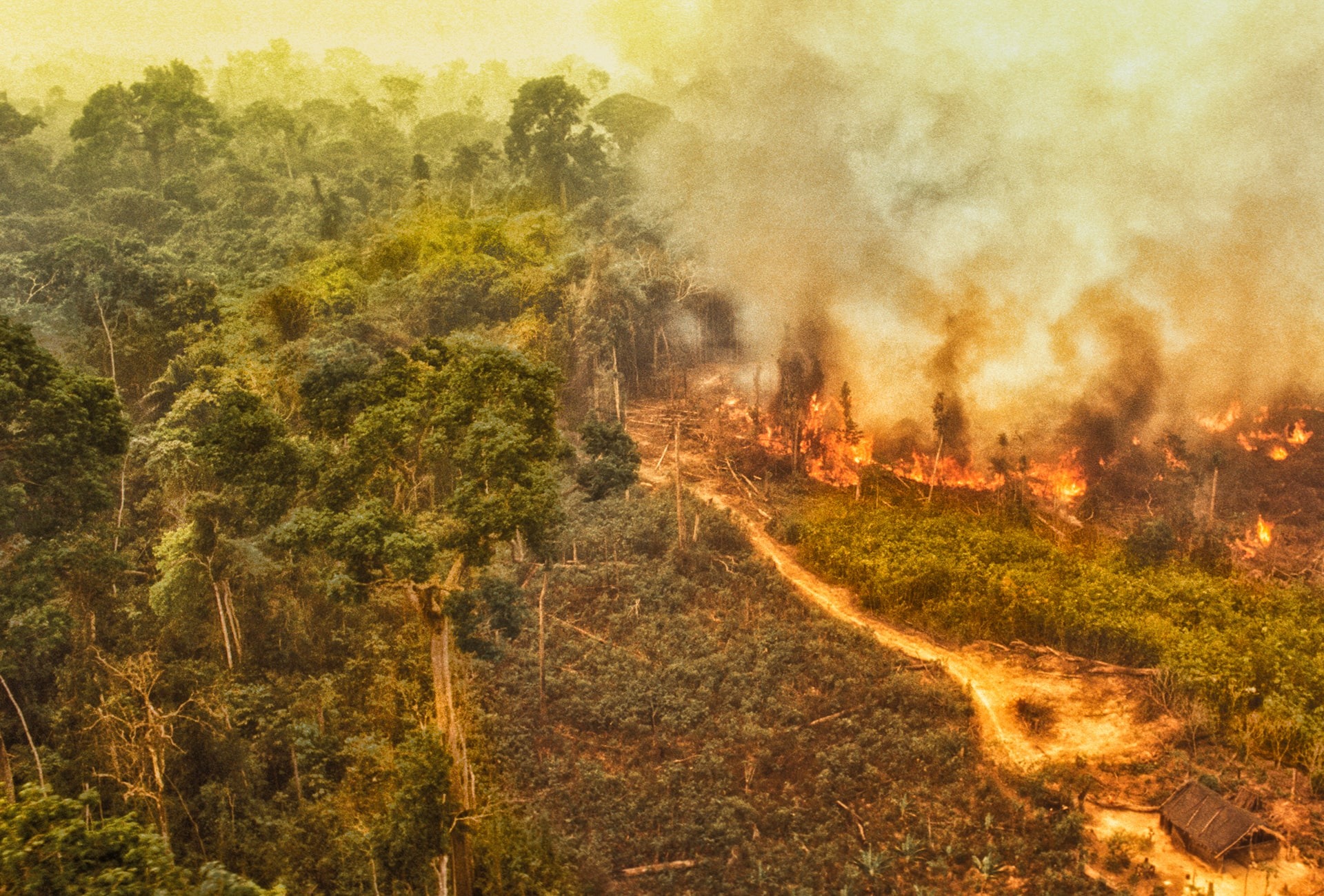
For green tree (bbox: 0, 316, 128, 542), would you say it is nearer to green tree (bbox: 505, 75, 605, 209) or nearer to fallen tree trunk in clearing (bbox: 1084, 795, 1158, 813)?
fallen tree trunk in clearing (bbox: 1084, 795, 1158, 813)

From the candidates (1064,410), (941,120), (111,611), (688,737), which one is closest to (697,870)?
(688,737)

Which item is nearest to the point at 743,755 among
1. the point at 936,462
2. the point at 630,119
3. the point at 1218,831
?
the point at 1218,831

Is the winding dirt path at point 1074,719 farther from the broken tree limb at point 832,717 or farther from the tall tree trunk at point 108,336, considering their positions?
the tall tree trunk at point 108,336

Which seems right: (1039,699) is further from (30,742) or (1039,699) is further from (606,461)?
(30,742)

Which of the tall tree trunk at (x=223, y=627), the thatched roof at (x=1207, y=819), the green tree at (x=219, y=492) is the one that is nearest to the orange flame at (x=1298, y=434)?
the thatched roof at (x=1207, y=819)

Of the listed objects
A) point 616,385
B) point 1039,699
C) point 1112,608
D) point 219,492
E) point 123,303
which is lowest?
point 1039,699
